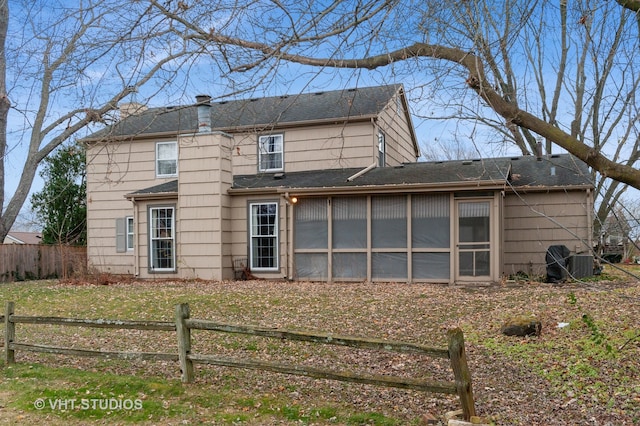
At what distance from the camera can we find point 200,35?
4590mm

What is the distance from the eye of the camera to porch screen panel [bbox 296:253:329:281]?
49.7 feet

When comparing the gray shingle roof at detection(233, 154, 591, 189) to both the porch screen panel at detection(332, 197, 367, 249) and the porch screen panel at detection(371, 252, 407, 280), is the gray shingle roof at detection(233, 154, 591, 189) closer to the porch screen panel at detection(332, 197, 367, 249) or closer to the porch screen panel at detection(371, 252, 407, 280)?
the porch screen panel at detection(332, 197, 367, 249)

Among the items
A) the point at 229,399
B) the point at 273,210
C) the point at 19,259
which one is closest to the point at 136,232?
the point at 273,210

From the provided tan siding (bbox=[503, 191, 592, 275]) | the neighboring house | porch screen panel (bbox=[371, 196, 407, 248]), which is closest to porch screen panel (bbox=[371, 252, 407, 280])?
porch screen panel (bbox=[371, 196, 407, 248])

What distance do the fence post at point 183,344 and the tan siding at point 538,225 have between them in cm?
1118

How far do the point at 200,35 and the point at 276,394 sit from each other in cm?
388

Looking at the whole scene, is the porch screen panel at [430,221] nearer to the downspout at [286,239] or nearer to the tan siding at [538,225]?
the tan siding at [538,225]

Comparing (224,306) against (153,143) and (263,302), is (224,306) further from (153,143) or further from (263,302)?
(153,143)

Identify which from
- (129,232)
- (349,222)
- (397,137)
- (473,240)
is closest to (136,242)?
(129,232)

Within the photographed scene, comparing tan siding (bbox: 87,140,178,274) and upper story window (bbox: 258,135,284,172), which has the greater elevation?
upper story window (bbox: 258,135,284,172)

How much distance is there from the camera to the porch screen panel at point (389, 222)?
14.5m

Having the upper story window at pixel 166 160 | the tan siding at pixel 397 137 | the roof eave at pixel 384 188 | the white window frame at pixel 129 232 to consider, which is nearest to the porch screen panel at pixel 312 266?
the roof eave at pixel 384 188

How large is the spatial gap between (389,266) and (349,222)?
1672 millimetres

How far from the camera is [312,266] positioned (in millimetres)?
15242
